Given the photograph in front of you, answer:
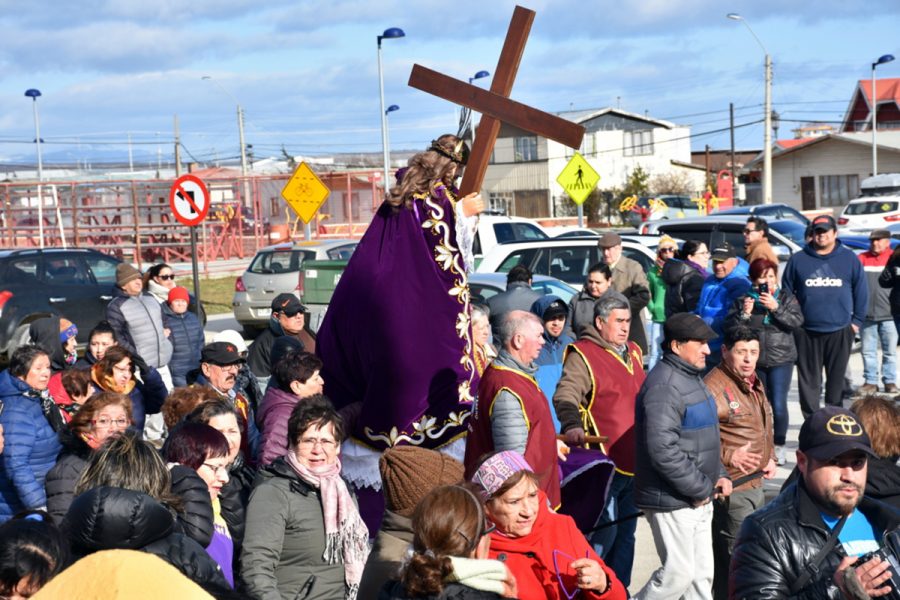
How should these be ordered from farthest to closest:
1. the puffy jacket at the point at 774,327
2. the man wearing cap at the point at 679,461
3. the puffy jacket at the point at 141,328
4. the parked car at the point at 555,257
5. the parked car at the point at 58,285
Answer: the parked car at the point at 58,285 → the parked car at the point at 555,257 → the puffy jacket at the point at 141,328 → the puffy jacket at the point at 774,327 → the man wearing cap at the point at 679,461

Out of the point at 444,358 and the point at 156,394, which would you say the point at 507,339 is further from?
the point at 156,394

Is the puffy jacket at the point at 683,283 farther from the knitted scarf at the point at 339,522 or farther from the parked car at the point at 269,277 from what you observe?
the parked car at the point at 269,277

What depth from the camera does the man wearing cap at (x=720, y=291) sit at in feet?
32.9

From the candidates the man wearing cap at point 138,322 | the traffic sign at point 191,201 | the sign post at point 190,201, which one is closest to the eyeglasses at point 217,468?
the man wearing cap at point 138,322

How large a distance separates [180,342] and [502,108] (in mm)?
7204

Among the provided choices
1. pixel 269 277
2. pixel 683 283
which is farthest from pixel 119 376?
pixel 269 277

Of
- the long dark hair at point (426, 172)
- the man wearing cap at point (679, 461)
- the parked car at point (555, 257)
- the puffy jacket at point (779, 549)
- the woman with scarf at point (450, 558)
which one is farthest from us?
the parked car at point (555, 257)

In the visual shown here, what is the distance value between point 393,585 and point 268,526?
136cm

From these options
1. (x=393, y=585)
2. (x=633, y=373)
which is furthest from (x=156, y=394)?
(x=393, y=585)

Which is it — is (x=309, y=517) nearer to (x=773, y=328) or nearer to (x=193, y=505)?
(x=193, y=505)

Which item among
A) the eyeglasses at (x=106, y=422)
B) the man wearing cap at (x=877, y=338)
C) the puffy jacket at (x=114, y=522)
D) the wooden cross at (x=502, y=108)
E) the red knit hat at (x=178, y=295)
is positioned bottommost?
the man wearing cap at (x=877, y=338)

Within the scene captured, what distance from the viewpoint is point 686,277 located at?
37.6 ft

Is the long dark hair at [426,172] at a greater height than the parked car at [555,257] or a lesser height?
greater

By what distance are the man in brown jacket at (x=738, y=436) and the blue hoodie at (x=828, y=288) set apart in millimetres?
3509
